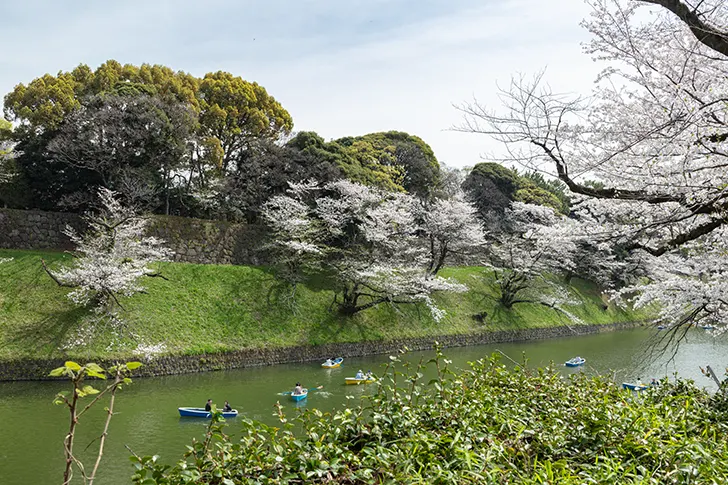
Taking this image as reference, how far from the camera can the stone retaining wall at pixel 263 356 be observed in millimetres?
13117

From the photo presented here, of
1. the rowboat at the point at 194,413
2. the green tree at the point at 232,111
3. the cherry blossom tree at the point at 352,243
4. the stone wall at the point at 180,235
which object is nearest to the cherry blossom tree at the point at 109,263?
the stone wall at the point at 180,235

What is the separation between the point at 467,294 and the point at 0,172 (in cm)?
2163

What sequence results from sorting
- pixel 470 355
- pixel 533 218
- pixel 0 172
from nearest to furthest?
pixel 0 172 < pixel 470 355 < pixel 533 218

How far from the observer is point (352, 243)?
22.5 m

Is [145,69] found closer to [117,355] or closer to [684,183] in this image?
[117,355]

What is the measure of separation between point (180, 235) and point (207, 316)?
5.14m

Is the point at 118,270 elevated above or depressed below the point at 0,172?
below

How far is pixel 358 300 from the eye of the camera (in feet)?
71.8

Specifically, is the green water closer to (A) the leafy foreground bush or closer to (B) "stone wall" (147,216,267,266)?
(A) the leafy foreground bush

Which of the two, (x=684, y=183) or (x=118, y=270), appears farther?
(x=118, y=270)

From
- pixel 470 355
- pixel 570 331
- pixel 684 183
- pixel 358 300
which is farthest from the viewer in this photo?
pixel 570 331

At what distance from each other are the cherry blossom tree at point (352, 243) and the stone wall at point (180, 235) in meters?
1.45

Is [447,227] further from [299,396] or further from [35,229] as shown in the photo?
[35,229]

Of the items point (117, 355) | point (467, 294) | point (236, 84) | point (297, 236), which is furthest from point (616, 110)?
point (236, 84)
